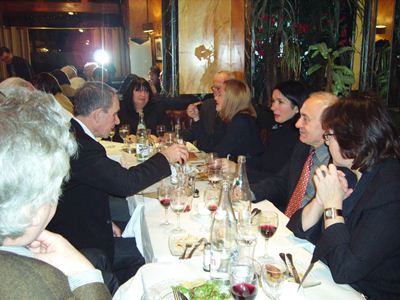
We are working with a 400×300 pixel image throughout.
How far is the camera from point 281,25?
13.5 ft

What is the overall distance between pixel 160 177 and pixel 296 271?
0.99 metres

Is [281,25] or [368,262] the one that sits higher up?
[281,25]

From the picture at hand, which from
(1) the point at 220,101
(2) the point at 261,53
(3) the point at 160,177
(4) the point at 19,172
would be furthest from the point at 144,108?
(4) the point at 19,172

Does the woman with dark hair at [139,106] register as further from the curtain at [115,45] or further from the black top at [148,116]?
the curtain at [115,45]

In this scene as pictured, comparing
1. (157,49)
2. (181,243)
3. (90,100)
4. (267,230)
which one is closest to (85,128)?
(90,100)

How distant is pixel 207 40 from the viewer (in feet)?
16.6

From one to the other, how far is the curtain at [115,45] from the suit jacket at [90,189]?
763 centimetres

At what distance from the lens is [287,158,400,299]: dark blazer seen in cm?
130

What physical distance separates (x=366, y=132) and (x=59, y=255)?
3.76 feet

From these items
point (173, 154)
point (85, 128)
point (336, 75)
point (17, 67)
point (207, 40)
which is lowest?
Result: point (173, 154)

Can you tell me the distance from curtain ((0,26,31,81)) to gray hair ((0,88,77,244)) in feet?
29.6

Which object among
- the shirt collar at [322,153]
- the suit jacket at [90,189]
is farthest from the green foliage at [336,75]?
the suit jacket at [90,189]

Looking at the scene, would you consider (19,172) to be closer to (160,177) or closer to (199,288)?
(199,288)

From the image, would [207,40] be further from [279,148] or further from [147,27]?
[147,27]
